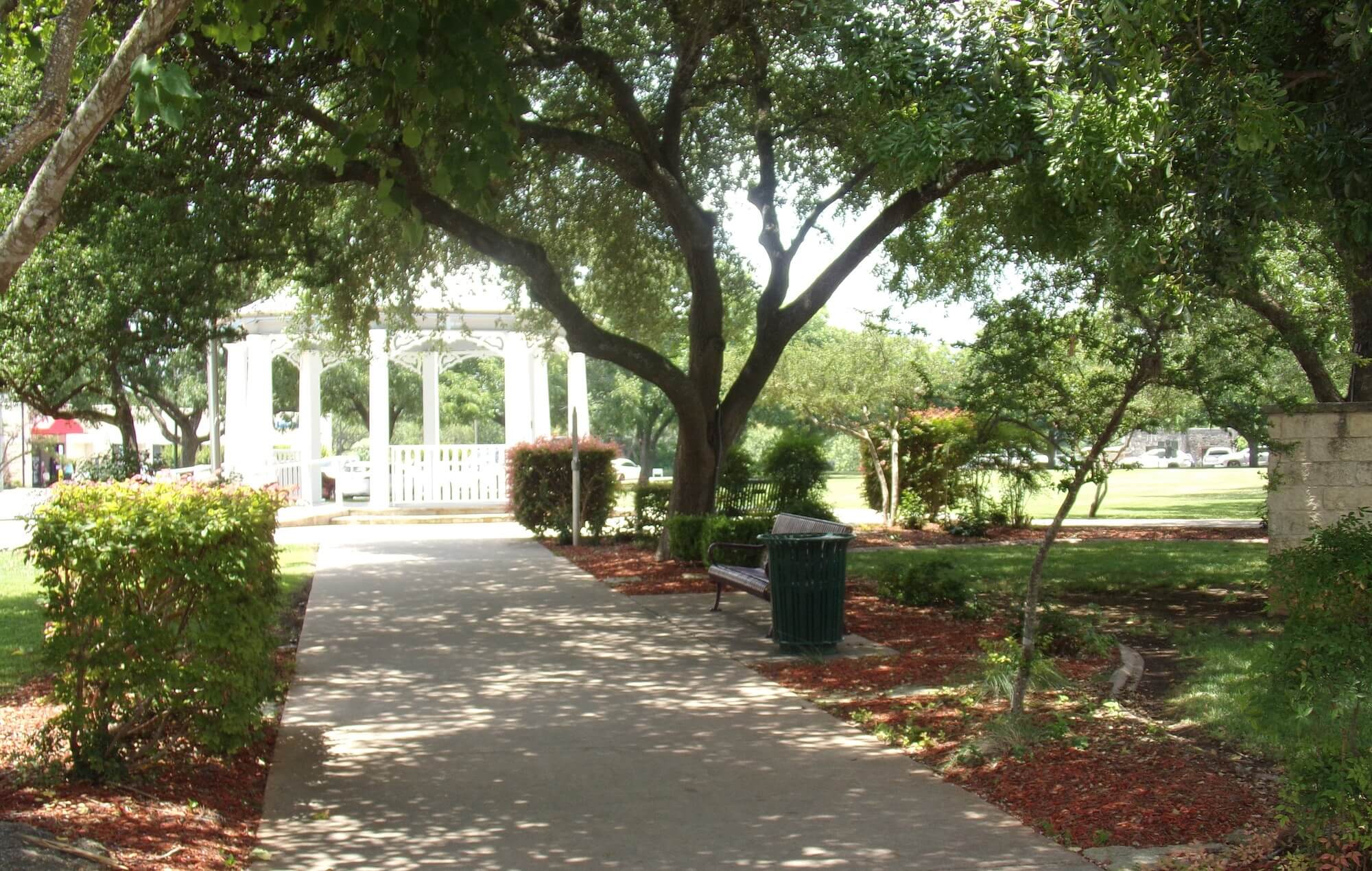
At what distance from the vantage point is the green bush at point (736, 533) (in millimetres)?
13651

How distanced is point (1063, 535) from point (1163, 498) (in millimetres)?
15964

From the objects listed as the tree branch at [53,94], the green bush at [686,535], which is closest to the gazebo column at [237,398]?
the green bush at [686,535]

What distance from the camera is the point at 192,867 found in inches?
184

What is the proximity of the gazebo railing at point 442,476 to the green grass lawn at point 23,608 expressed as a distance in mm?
5536

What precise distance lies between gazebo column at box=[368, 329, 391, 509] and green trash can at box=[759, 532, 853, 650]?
1589 centimetres

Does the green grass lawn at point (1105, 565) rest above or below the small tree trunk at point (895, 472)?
below

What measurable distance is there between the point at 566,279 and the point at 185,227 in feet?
24.9

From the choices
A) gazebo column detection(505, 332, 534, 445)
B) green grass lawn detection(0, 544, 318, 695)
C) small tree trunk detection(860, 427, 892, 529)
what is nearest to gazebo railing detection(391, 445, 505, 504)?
gazebo column detection(505, 332, 534, 445)

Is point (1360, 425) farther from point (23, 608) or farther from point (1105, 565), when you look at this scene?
point (23, 608)

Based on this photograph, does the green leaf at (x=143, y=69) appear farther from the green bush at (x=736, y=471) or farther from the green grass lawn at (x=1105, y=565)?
the green bush at (x=736, y=471)

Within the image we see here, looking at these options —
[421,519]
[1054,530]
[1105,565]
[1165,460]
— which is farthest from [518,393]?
[1165,460]

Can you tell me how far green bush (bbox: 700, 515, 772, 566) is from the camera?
13651 millimetres

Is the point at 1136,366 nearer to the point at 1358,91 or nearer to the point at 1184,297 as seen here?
the point at 1184,297

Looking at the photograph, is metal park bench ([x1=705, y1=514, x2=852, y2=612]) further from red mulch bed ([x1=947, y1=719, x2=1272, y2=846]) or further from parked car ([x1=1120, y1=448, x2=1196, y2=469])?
parked car ([x1=1120, y1=448, x2=1196, y2=469])
